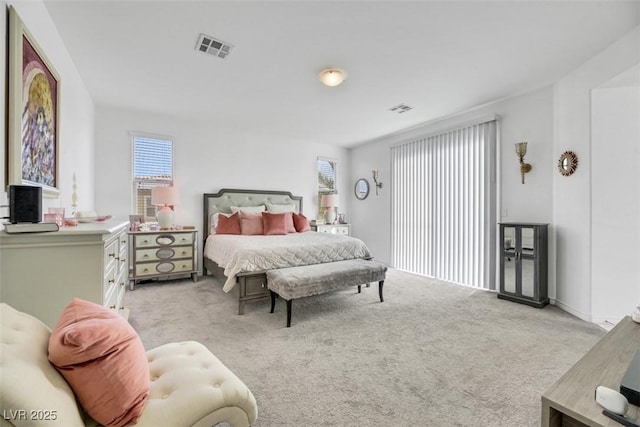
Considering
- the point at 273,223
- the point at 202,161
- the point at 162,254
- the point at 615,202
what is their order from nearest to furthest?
the point at 615,202, the point at 162,254, the point at 273,223, the point at 202,161

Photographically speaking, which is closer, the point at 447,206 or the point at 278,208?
the point at 447,206

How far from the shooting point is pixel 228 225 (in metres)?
4.64

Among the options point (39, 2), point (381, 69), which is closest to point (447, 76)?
point (381, 69)

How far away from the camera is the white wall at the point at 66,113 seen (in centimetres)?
176

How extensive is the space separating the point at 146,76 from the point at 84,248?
2517 millimetres

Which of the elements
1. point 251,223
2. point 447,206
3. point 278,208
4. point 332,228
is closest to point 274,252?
point 251,223

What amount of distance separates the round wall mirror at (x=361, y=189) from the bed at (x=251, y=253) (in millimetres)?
2302

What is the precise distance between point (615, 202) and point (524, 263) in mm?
1058

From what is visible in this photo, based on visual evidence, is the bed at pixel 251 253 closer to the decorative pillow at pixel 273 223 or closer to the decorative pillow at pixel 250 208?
the decorative pillow at pixel 250 208

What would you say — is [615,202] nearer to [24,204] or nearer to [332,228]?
[332,228]

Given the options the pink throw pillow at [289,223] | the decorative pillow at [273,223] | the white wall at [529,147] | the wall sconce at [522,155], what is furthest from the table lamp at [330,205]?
the wall sconce at [522,155]

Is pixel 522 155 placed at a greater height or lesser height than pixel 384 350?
greater

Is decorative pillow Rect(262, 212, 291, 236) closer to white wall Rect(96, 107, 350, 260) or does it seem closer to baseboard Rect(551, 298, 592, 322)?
white wall Rect(96, 107, 350, 260)

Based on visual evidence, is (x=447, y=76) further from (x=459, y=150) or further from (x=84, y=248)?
(x=84, y=248)
